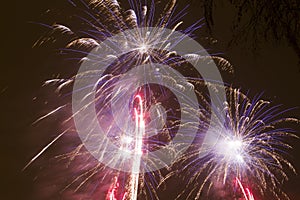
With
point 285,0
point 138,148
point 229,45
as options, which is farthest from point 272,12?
point 138,148

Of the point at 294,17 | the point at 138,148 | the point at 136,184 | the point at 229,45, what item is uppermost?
the point at 294,17

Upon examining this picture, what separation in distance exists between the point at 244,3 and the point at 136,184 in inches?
516

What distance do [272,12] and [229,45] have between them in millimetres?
656

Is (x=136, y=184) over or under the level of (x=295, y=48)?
under

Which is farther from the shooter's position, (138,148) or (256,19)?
(138,148)

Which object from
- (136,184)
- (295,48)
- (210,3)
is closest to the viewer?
(295,48)

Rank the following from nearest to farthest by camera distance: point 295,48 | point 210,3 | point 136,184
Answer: point 295,48
point 210,3
point 136,184

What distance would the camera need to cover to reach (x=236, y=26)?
5055 mm

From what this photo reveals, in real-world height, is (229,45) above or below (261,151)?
above

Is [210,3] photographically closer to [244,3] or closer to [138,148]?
[244,3]

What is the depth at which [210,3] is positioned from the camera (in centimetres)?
518

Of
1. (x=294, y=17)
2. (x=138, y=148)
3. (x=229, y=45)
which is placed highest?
(x=294, y=17)

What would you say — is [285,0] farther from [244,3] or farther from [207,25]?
[207,25]

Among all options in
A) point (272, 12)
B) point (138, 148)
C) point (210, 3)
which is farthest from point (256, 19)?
point (138, 148)
